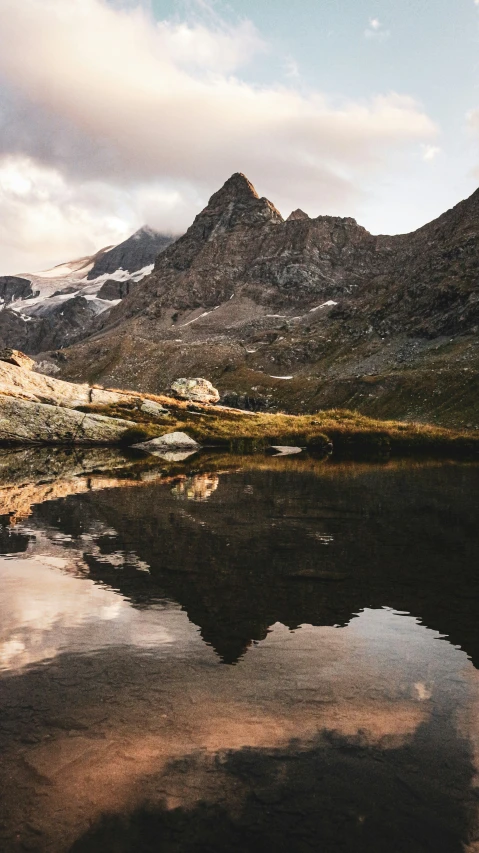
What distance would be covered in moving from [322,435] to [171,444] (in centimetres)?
1721

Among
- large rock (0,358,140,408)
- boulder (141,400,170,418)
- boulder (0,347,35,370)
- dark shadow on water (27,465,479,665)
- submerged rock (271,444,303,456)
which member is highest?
boulder (0,347,35,370)

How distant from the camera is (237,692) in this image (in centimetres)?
751

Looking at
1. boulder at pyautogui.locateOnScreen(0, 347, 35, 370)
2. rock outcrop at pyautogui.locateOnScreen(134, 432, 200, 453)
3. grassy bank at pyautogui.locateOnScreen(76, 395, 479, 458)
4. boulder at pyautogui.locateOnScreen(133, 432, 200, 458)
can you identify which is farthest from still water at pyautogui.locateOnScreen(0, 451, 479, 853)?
boulder at pyautogui.locateOnScreen(0, 347, 35, 370)

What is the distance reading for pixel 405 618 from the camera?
10.6 meters

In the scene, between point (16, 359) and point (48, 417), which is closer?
point (48, 417)

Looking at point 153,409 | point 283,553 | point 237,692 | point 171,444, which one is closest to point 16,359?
point 153,409

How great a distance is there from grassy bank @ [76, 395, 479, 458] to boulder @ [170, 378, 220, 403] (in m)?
32.5

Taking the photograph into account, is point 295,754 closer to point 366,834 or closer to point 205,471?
point 366,834

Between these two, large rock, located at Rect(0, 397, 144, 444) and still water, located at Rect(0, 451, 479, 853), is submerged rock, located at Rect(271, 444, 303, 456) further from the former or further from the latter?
still water, located at Rect(0, 451, 479, 853)

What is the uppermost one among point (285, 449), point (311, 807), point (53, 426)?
point (53, 426)

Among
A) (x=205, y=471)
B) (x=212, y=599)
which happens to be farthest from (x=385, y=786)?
(x=205, y=471)

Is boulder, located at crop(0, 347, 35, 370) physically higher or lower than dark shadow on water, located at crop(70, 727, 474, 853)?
higher

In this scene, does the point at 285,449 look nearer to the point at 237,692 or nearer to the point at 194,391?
the point at 237,692

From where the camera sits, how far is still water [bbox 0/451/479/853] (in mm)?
5270
